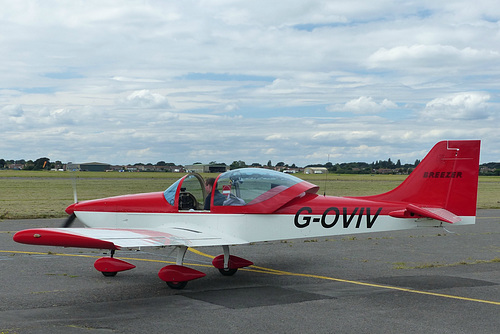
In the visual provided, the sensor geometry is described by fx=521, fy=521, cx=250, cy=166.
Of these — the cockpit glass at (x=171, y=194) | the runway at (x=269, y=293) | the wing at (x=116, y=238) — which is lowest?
the runway at (x=269, y=293)

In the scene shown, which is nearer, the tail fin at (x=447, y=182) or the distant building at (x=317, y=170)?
the tail fin at (x=447, y=182)

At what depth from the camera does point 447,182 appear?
899 centimetres

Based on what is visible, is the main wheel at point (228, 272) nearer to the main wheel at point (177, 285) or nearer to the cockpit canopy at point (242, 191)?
the cockpit canopy at point (242, 191)

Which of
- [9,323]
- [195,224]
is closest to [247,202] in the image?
[195,224]

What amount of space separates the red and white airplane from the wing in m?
0.05

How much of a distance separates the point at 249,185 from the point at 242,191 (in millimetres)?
161

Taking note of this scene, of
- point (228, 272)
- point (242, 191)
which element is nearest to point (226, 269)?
point (228, 272)

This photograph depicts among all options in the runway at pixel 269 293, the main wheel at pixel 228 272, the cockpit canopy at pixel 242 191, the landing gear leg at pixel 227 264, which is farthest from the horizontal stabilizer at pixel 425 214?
the main wheel at pixel 228 272

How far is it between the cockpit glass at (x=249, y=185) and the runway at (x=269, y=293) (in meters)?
1.44

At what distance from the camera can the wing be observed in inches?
271

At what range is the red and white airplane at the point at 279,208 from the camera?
8.74 metres

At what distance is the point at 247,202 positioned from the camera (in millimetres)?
9000

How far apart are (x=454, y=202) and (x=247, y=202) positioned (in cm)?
356

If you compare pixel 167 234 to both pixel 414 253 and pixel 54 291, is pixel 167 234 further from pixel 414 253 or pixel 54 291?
pixel 414 253
